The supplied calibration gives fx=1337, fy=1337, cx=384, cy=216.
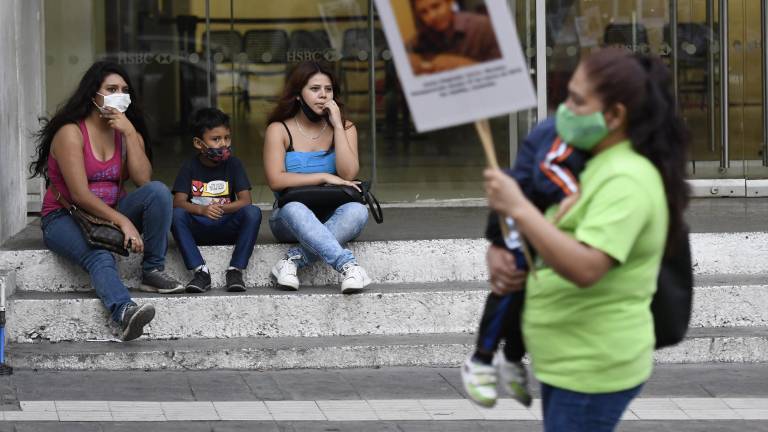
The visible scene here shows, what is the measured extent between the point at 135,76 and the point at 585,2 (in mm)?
3816

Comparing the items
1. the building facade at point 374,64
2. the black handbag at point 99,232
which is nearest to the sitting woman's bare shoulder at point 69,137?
the black handbag at point 99,232

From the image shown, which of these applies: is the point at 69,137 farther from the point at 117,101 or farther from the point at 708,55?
the point at 708,55

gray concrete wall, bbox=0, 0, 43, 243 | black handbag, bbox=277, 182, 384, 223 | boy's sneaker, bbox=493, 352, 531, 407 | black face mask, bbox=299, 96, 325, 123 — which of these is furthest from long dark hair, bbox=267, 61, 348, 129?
boy's sneaker, bbox=493, 352, 531, 407

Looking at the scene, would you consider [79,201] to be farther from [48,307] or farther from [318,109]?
[318,109]

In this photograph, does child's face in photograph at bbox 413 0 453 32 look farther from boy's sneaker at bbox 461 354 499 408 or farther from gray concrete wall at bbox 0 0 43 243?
gray concrete wall at bbox 0 0 43 243

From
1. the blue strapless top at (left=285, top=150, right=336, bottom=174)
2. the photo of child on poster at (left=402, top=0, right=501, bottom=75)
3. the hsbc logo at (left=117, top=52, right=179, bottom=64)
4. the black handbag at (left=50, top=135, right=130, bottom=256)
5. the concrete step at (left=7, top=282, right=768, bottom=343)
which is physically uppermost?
the hsbc logo at (left=117, top=52, right=179, bottom=64)

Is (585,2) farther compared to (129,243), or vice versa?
(585,2)

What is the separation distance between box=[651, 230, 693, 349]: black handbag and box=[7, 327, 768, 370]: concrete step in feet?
11.2

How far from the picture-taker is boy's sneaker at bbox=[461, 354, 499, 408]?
370 centimetres

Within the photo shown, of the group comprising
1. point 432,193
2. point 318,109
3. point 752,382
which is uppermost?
point 318,109

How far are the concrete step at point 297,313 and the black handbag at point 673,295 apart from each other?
374cm

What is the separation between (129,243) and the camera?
23.5ft

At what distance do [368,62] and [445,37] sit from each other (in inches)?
319

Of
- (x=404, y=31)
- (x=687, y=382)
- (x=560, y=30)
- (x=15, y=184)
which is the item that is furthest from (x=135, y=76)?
(x=404, y=31)
